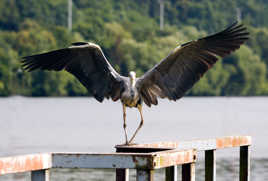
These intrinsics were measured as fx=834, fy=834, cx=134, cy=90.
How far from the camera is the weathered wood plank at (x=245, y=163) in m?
12.8

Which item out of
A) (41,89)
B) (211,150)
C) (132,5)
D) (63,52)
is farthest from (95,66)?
(132,5)

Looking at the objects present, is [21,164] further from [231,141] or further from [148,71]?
[231,141]

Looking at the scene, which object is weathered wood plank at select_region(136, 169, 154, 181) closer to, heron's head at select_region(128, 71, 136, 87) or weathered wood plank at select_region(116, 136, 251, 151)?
weathered wood plank at select_region(116, 136, 251, 151)

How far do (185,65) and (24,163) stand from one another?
13.3 feet

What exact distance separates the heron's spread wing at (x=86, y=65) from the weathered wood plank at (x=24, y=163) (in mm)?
3584

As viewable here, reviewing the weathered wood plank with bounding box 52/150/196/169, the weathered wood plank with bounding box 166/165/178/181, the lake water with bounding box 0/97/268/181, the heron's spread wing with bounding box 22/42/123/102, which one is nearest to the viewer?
the weathered wood plank with bounding box 52/150/196/169

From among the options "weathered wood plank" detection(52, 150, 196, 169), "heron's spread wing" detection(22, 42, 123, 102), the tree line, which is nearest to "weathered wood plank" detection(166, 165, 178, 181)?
"heron's spread wing" detection(22, 42, 123, 102)

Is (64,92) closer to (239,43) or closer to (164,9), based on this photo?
(164,9)

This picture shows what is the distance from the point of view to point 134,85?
10.4 metres

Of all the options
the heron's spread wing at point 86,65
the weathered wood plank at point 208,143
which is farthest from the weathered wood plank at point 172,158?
the heron's spread wing at point 86,65

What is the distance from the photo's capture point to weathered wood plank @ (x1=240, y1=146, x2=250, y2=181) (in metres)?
12.8

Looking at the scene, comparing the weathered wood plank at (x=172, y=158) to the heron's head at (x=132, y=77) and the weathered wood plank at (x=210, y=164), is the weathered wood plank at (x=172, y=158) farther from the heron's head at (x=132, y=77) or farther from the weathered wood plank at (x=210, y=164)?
the weathered wood plank at (x=210, y=164)

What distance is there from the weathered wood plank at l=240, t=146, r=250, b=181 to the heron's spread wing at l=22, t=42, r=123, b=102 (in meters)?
2.80

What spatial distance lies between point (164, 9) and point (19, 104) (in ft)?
121
